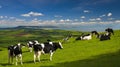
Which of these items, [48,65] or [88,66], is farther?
[48,65]

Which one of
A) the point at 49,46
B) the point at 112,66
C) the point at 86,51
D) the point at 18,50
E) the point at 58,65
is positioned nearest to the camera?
the point at 112,66

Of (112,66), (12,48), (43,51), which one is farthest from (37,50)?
(112,66)

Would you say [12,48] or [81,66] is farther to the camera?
[12,48]

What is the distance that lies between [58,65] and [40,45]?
21.2 feet

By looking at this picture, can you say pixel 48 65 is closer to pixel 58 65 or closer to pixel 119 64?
pixel 58 65

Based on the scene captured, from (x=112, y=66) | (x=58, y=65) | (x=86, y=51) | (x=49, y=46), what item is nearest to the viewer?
(x=112, y=66)

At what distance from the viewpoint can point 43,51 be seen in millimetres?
35656

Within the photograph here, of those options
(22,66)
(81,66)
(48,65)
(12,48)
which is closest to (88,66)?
(81,66)

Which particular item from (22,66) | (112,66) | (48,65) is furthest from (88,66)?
(22,66)

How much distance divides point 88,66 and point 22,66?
9.29 m

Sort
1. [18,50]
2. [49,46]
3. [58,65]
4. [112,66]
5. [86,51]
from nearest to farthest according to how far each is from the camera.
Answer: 1. [112,66]
2. [58,65]
3. [18,50]
4. [49,46]
5. [86,51]

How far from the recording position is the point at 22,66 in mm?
32188

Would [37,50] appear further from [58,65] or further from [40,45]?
[58,65]

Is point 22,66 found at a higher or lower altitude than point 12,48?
lower
